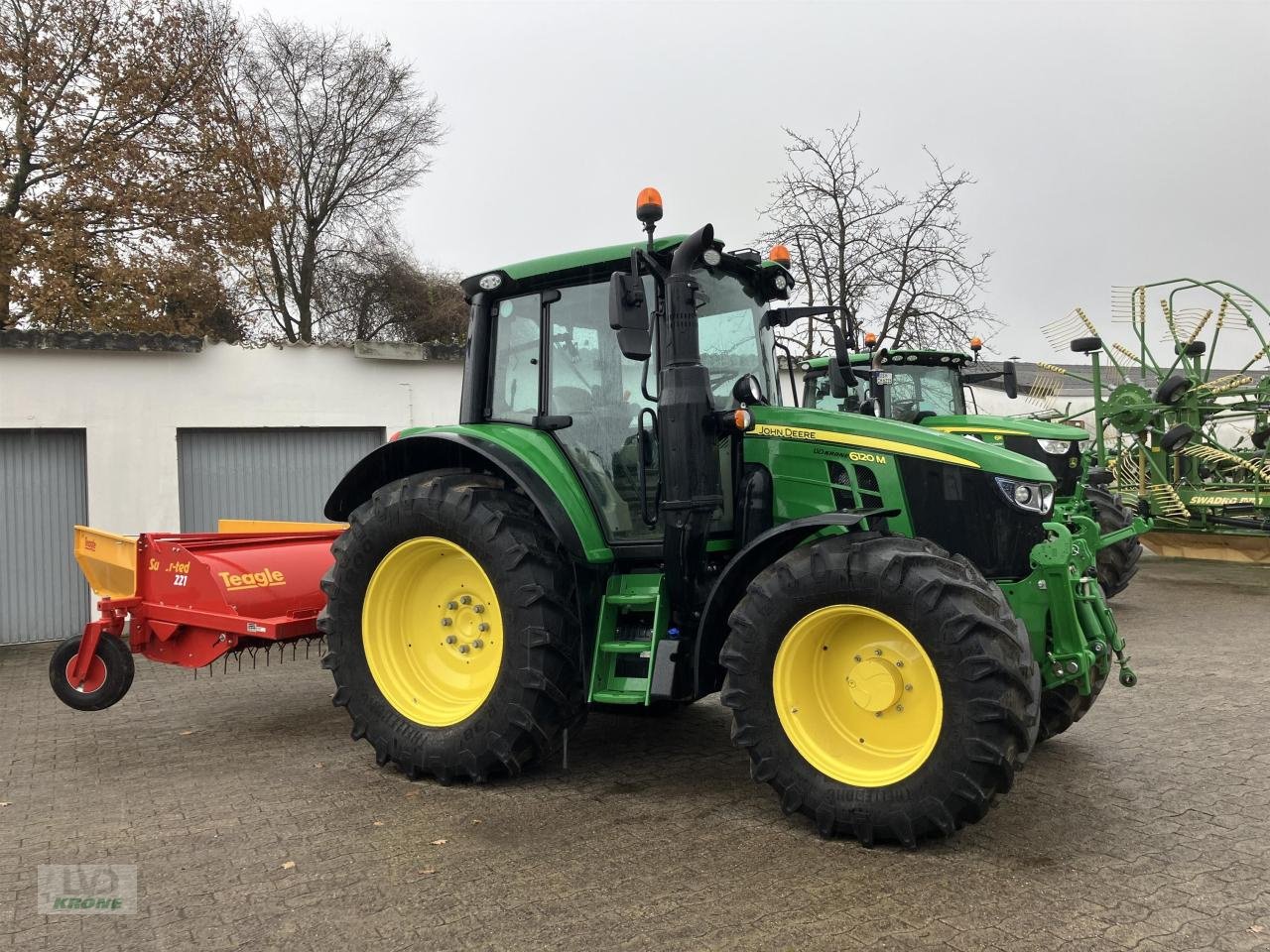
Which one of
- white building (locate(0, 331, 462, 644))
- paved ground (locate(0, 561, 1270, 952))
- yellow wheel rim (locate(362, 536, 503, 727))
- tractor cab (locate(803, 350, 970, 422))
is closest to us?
paved ground (locate(0, 561, 1270, 952))

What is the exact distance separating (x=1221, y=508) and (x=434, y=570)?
10537 millimetres

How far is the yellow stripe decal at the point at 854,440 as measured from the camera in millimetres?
4273

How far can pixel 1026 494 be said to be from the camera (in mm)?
4336

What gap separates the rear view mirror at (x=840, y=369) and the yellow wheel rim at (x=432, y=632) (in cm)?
192

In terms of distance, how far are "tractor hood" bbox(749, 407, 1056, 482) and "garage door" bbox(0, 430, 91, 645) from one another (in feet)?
24.8

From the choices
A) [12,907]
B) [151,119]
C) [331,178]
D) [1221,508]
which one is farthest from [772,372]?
[331,178]

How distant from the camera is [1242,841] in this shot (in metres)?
3.81

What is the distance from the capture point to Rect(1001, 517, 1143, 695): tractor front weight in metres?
4.18

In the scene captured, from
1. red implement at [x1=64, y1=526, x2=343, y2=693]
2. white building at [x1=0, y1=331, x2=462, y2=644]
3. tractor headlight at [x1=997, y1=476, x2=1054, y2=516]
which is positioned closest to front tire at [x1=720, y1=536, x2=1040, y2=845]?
tractor headlight at [x1=997, y1=476, x2=1054, y2=516]

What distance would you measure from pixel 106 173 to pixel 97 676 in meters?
13.6

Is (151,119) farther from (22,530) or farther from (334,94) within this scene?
(22,530)

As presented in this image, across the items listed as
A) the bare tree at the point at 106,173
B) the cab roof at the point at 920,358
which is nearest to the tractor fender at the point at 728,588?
the cab roof at the point at 920,358

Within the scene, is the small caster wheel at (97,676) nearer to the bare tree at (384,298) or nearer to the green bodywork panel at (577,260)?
the green bodywork panel at (577,260)

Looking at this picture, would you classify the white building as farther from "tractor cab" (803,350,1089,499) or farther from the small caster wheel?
"tractor cab" (803,350,1089,499)
